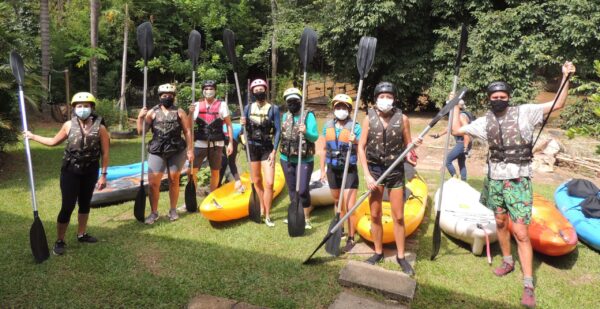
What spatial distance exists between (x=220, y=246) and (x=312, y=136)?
1.71 metres

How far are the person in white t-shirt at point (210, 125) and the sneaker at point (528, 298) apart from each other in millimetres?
3928

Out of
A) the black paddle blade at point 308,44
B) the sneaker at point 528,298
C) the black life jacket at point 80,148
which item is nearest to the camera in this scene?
the sneaker at point 528,298

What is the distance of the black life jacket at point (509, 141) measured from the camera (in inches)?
143

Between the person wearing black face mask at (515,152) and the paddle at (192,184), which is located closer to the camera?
the person wearing black face mask at (515,152)

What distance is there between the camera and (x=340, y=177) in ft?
15.6

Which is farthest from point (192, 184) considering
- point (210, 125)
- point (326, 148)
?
point (326, 148)

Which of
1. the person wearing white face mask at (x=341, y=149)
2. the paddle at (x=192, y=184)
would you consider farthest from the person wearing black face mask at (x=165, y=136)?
the person wearing white face mask at (x=341, y=149)

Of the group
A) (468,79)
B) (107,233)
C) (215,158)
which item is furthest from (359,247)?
(468,79)

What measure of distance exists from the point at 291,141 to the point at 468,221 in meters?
2.32

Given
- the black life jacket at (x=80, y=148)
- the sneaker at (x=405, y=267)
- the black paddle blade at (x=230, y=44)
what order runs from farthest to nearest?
the black paddle blade at (x=230, y=44), the black life jacket at (x=80, y=148), the sneaker at (x=405, y=267)

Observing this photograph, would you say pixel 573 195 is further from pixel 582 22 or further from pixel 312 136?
pixel 582 22

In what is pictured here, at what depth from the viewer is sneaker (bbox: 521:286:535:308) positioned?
3561 mm

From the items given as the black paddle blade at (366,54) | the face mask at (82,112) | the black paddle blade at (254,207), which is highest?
the black paddle blade at (366,54)

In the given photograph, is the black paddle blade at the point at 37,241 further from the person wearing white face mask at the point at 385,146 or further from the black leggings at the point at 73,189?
the person wearing white face mask at the point at 385,146
